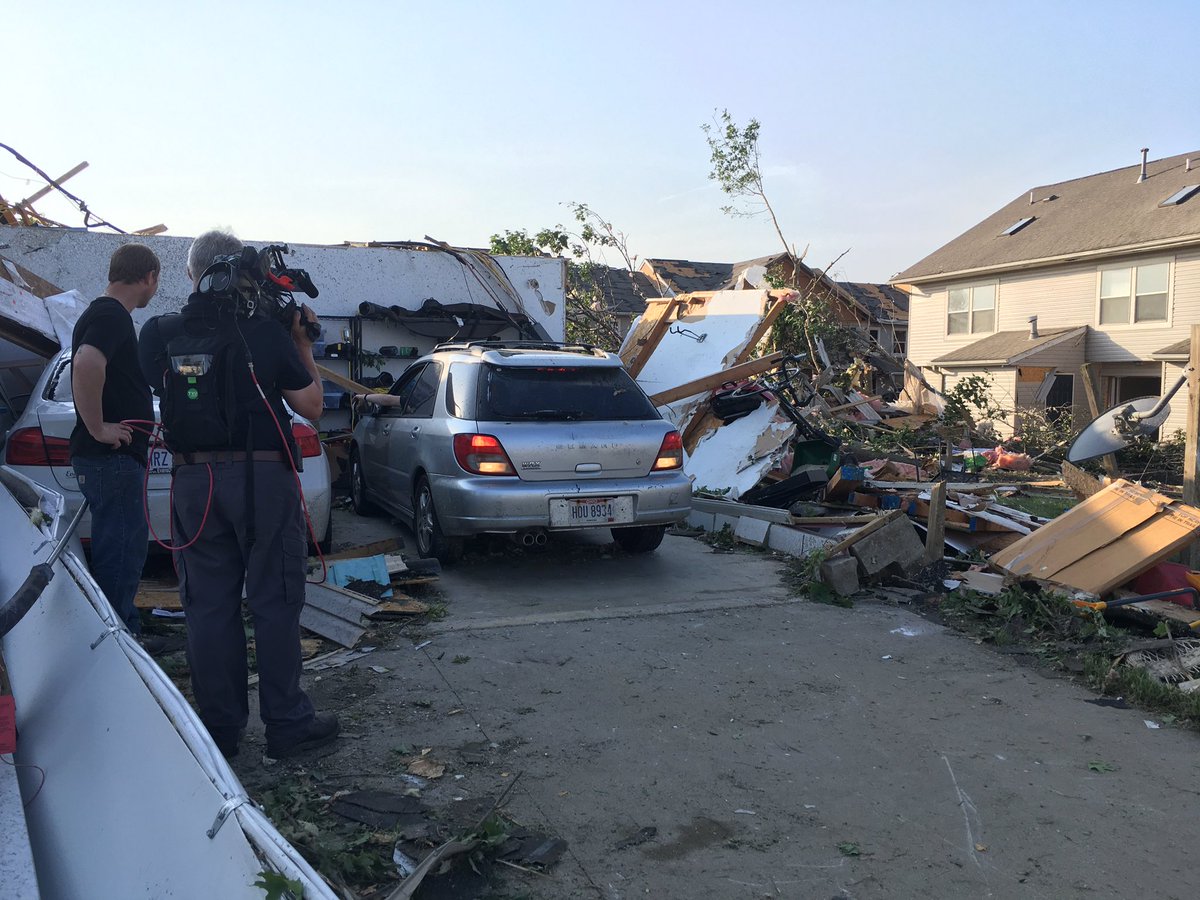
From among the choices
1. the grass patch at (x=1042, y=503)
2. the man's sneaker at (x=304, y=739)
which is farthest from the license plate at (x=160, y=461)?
the grass patch at (x=1042, y=503)

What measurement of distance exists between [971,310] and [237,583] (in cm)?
2581

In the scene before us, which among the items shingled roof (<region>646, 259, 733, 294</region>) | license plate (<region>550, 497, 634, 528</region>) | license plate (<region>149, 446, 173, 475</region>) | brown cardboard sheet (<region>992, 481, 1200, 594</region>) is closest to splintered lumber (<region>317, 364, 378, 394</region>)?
license plate (<region>149, 446, 173, 475</region>)

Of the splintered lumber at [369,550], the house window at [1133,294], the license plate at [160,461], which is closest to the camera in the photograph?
the license plate at [160,461]

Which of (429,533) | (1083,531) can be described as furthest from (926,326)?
(429,533)

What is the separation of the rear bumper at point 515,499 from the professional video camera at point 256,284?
262cm

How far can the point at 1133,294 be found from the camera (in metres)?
21.9

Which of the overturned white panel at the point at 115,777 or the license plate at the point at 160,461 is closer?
the overturned white panel at the point at 115,777

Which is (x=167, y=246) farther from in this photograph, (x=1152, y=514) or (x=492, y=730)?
(x=1152, y=514)

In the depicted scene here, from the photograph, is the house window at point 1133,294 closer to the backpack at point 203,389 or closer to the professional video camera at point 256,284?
the professional video camera at point 256,284

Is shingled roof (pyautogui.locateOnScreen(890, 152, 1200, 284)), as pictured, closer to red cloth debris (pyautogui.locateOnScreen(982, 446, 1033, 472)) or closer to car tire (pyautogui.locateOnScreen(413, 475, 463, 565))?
red cloth debris (pyautogui.locateOnScreen(982, 446, 1033, 472))

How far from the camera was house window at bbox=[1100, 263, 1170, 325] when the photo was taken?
21297 mm

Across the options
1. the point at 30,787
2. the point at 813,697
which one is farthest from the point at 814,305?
the point at 30,787

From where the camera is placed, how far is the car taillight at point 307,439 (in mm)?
6426

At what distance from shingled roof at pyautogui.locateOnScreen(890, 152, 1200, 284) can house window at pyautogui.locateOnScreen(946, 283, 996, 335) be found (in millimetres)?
629
